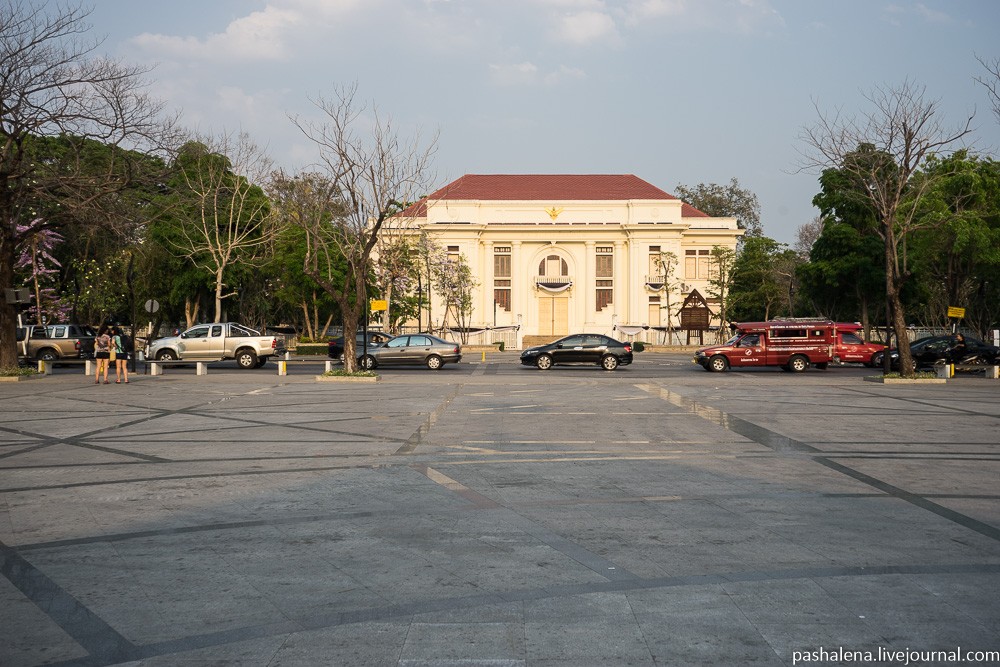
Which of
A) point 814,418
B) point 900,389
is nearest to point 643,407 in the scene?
point 814,418

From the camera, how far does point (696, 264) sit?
77.7 m

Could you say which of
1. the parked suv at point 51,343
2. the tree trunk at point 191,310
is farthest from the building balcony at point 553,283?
the parked suv at point 51,343

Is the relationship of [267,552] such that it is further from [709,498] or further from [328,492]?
[709,498]

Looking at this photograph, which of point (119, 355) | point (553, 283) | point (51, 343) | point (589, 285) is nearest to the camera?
point (119, 355)

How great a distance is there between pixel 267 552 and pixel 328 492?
2602 mm

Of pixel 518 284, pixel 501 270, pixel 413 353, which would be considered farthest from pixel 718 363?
pixel 501 270

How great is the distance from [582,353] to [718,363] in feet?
17.6

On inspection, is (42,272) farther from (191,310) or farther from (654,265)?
(654,265)

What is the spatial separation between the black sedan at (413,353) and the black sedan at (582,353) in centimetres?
314

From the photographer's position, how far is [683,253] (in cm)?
7756

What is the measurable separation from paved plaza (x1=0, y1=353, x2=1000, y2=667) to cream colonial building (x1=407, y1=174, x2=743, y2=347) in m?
58.1

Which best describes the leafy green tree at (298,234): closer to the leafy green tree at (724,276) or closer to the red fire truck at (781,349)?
the red fire truck at (781,349)

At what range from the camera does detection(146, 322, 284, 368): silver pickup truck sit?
118ft

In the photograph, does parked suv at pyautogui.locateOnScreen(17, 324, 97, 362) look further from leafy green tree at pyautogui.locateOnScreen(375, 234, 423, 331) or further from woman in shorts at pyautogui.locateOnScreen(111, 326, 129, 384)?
leafy green tree at pyautogui.locateOnScreen(375, 234, 423, 331)
